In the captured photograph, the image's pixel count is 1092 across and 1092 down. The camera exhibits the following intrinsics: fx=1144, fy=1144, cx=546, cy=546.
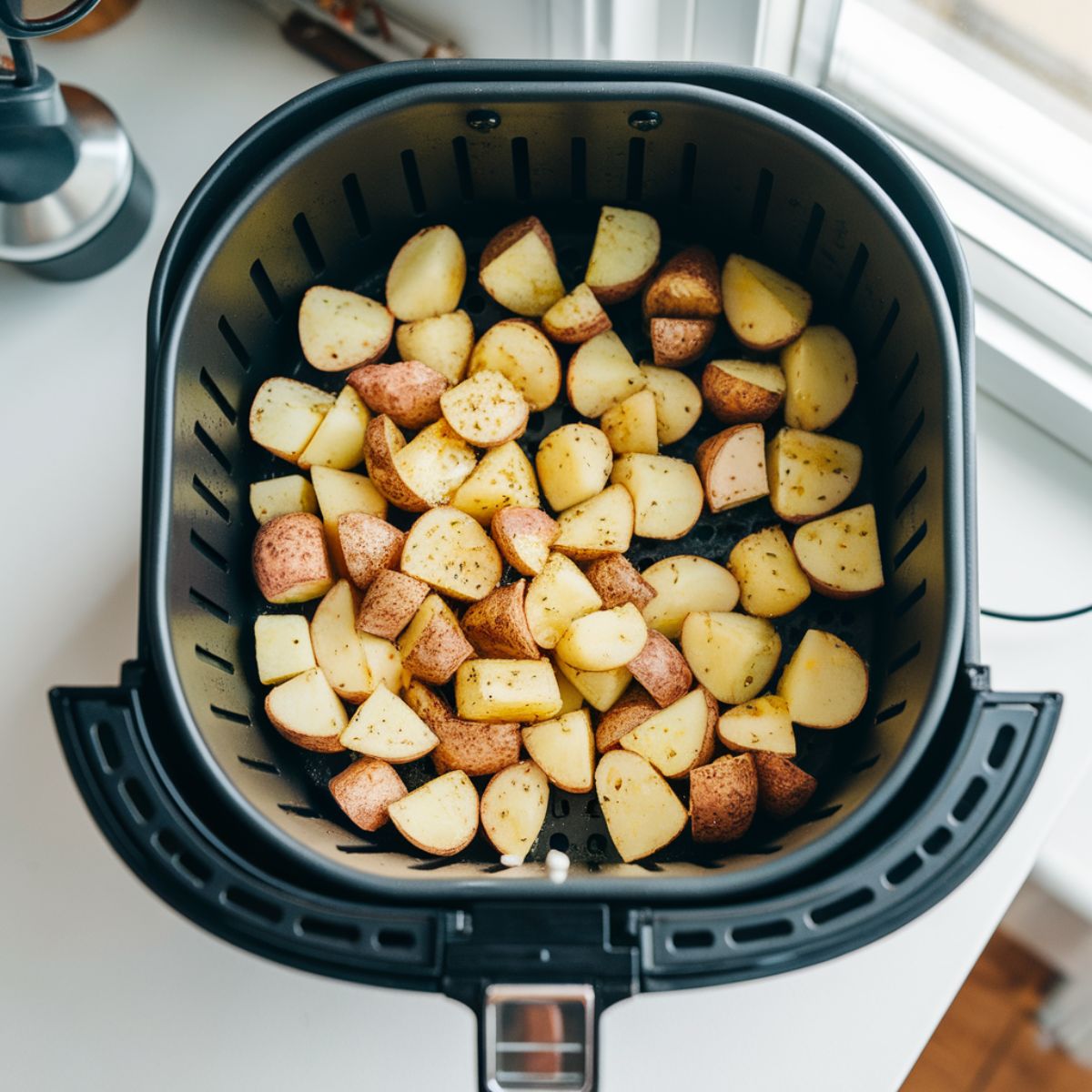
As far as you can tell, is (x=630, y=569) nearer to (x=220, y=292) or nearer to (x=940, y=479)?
(x=940, y=479)

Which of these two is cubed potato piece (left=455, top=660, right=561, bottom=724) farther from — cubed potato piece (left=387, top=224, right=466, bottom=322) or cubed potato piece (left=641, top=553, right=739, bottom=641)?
cubed potato piece (left=387, top=224, right=466, bottom=322)

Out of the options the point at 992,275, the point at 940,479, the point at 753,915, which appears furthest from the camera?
the point at 992,275

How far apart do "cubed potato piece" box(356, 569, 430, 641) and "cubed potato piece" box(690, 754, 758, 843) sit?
0.21 meters

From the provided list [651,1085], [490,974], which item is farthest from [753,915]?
[651,1085]

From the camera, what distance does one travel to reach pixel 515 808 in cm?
72

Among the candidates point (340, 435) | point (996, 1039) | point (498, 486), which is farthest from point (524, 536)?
point (996, 1039)

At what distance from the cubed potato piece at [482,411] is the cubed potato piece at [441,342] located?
3 cm

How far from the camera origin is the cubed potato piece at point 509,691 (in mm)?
730

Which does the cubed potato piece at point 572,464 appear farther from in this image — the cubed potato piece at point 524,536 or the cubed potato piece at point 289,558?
the cubed potato piece at point 289,558

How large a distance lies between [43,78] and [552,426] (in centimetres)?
43

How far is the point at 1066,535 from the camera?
2.77ft

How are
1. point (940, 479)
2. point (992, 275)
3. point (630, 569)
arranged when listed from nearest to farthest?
1. point (940, 479)
2. point (630, 569)
3. point (992, 275)

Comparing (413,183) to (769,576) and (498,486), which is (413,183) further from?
(769,576)

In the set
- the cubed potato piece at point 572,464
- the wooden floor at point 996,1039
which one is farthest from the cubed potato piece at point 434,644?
the wooden floor at point 996,1039
